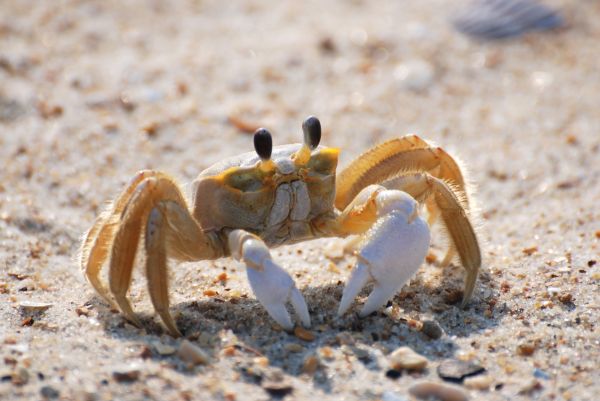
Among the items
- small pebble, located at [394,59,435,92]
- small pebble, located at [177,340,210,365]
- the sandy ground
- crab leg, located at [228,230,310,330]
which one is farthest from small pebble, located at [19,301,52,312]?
small pebble, located at [394,59,435,92]

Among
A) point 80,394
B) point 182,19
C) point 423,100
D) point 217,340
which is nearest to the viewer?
point 80,394

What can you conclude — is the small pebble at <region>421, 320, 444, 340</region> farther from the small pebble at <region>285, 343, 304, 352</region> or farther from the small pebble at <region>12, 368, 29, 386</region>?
the small pebble at <region>12, 368, 29, 386</region>

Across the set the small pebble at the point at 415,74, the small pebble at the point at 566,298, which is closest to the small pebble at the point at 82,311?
the small pebble at the point at 566,298

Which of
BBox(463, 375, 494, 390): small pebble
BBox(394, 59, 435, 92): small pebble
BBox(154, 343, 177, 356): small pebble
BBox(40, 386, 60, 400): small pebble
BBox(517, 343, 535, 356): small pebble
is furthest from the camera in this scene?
BBox(394, 59, 435, 92): small pebble

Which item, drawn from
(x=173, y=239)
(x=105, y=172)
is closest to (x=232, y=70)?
(x=105, y=172)

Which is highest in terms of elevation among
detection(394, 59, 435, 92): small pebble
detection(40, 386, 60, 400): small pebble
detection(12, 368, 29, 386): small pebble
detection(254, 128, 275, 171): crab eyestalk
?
detection(394, 59, 435, 92): small pebble

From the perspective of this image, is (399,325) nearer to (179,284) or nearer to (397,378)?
(397,378)
